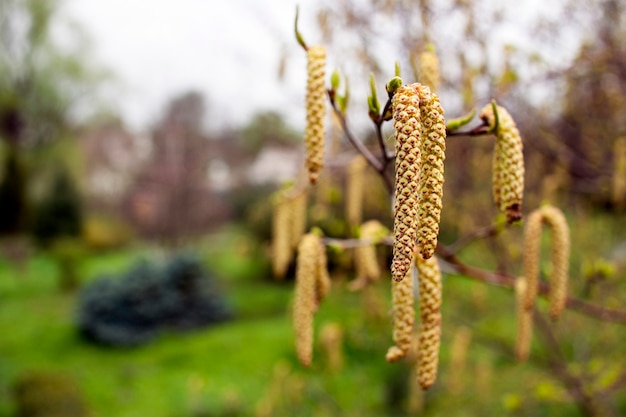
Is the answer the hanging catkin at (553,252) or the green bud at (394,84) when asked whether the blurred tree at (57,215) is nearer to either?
the hanging catkin at (553,252)

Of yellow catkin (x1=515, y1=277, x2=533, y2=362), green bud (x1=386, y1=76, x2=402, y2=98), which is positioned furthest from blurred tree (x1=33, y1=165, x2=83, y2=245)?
green bud (x1=386, y1=76, x2=402, y2=98)

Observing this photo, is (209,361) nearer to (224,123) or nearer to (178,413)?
(178,413)

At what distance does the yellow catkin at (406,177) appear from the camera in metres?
0.67

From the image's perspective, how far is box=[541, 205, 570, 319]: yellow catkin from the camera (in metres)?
1.39

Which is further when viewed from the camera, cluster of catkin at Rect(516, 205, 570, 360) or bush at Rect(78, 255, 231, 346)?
bush at Rect(78, 255, 231, 346)

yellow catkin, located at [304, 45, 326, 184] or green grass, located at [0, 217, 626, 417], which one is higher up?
yellow catkin, located at [304, 45, 326, 184]

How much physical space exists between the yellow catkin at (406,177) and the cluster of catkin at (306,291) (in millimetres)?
592

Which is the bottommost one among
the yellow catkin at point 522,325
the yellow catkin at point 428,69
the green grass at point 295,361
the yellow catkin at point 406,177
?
the green grass at point 295,361

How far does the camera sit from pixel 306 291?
1292 millimetres

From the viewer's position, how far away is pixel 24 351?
9.20 meters

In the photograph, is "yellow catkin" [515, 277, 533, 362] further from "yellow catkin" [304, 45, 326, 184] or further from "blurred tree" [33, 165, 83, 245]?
"blurred tree" [33, 165, 83, 245]

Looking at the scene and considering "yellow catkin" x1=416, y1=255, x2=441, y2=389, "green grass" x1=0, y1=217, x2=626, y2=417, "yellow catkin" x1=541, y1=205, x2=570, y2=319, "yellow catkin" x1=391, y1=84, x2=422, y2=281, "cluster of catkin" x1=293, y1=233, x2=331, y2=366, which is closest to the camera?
"yellow catkin" x1=391, y1=84, x2=422, y2=281

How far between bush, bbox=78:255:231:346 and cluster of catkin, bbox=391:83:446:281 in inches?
367

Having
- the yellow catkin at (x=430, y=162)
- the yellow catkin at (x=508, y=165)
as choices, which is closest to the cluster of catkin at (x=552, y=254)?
the yellow catkin at (x=508, y=165)
